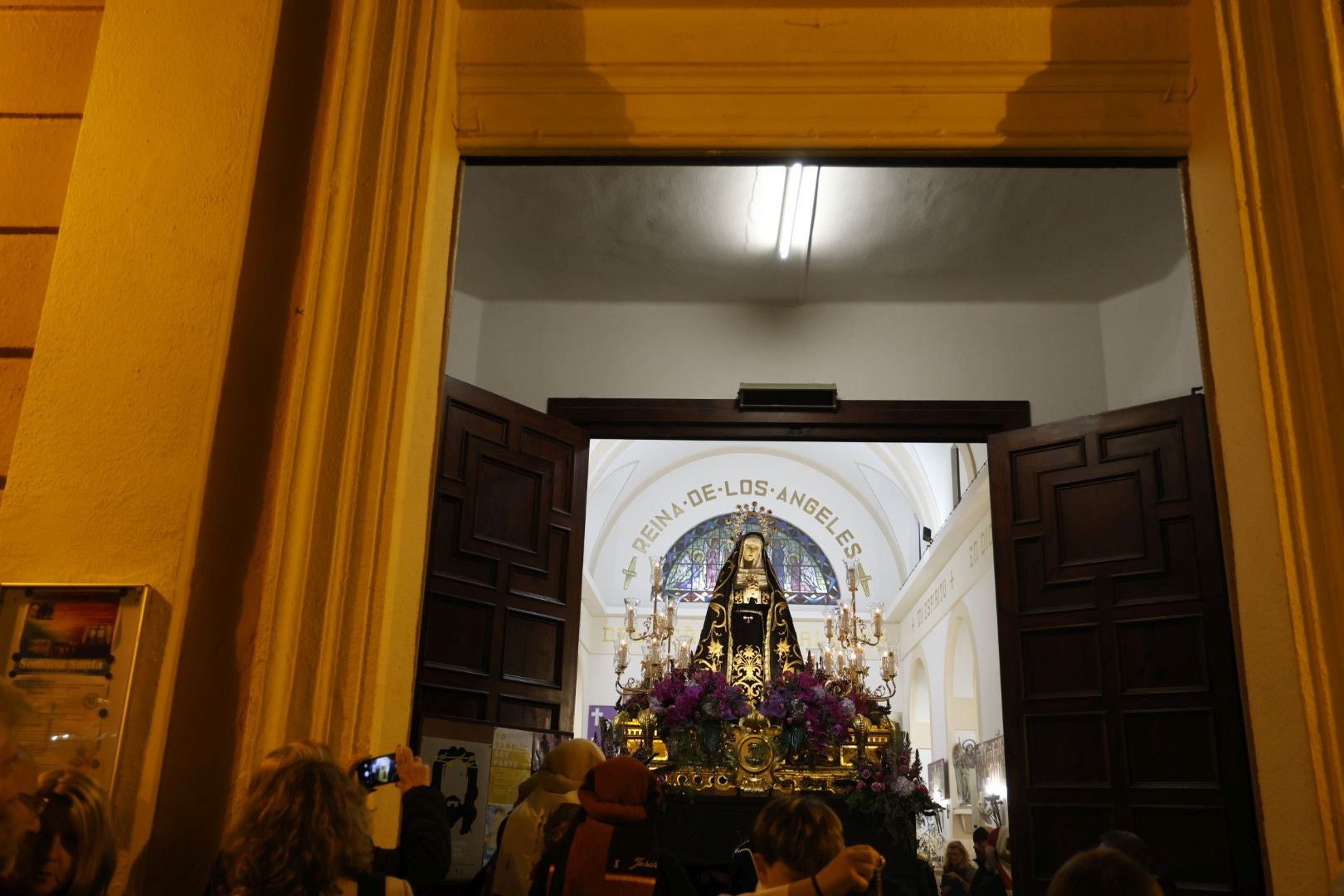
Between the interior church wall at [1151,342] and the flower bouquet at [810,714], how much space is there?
2298 mm

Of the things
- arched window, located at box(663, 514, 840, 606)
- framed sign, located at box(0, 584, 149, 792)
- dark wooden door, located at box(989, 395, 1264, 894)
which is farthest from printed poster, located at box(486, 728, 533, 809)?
arched window, located at box(663, 514, 840, 606)

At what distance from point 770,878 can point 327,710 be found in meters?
0.88

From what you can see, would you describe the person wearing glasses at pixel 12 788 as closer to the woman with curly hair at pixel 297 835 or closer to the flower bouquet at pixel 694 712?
the woman with curly hair at pixel 297 835

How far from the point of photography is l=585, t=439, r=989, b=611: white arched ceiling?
64.4 feet

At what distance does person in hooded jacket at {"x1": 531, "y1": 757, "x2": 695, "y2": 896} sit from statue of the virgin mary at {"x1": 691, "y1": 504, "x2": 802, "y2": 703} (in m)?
4.58

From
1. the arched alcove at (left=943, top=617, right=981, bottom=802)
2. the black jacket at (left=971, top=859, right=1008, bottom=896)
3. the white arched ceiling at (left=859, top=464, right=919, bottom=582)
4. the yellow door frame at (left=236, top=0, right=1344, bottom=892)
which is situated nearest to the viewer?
the yellow door frame at (left=236, top=0, right=1344, bottom=892)

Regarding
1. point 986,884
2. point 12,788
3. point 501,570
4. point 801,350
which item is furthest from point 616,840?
point 986,884

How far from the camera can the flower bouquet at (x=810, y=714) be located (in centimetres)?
624

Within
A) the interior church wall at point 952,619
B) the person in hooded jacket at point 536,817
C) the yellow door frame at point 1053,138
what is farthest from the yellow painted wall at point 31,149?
the interior church wall at point 952,619

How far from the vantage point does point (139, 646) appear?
2033mm

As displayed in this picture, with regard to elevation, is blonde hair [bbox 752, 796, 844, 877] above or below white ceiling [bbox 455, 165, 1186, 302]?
below

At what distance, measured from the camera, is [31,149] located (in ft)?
7.88

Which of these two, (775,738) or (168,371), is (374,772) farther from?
(775,738)

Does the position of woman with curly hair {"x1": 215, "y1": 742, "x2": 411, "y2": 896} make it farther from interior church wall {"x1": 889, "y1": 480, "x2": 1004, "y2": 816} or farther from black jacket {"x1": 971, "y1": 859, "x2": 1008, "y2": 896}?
interior church wall {"x1": 889, "y1": 480, "x2": 1004, "y2": 816}
